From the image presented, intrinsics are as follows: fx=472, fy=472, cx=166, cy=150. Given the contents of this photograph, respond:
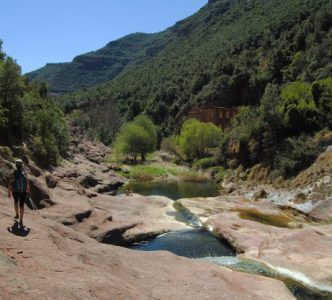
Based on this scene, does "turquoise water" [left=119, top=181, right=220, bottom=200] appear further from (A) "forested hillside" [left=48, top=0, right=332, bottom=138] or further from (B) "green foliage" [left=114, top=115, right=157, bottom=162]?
(A) "forested hillside" [left=48, top=0, right=332, bottom=138]

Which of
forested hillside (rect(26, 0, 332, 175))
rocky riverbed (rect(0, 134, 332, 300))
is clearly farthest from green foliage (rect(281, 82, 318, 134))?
rocky riverbed (rect(0, 134, 332, 300))

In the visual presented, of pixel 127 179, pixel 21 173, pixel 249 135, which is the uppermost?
pixel 21 173

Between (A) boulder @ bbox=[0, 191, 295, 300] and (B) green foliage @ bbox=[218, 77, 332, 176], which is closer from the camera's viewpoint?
(A) boulder @ bbox=[0, 191, 295, 300]

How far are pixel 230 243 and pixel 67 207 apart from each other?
1091 cm

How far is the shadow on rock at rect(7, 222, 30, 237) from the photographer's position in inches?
661

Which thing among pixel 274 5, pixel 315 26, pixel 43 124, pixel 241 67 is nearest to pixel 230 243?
pixel 43 124

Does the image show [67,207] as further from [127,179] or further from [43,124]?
[127,179]

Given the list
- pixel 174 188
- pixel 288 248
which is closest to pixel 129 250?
pixel 288 248

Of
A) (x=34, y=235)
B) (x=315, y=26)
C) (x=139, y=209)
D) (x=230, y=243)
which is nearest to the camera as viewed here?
(x=34, y=235)

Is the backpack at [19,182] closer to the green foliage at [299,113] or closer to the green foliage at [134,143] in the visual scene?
the green foliage at [299,113]

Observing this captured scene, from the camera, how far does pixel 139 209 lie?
39.6 meters

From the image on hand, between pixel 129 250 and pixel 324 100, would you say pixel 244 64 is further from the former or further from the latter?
pixel 129 250

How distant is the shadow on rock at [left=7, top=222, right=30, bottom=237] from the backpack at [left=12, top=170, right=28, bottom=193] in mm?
1386

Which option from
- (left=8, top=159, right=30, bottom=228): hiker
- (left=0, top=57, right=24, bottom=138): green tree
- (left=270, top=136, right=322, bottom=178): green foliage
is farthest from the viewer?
(left=270, top=136, right=322, bottom=178): green foliage
